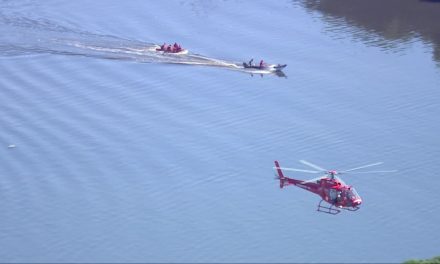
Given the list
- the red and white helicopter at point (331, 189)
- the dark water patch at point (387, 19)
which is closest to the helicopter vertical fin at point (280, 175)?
the red and white helicopter at point (331, 189)

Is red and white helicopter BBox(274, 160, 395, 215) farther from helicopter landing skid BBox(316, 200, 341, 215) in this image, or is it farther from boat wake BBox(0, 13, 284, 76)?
boat wake BBox(0, 13, 284, 76)

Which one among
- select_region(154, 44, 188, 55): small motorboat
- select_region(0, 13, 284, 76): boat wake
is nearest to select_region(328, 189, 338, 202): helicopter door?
select_region(0, 13, 284, 76): boat wake

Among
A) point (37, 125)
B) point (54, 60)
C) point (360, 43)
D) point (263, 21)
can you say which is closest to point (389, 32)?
point (360, 43)

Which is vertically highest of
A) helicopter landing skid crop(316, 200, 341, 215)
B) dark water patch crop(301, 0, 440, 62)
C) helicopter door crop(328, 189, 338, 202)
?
dark water patch crop(301, 0, 440, 62)

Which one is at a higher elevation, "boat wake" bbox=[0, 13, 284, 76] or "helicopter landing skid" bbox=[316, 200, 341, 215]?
"boat wake" bbox=[0, 13, 284, 76]

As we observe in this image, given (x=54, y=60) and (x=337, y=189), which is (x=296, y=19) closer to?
(x=54, y=60)

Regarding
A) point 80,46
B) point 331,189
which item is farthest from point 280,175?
point 80,46

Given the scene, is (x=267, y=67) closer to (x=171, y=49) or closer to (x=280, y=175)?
(x=171, y=49)
